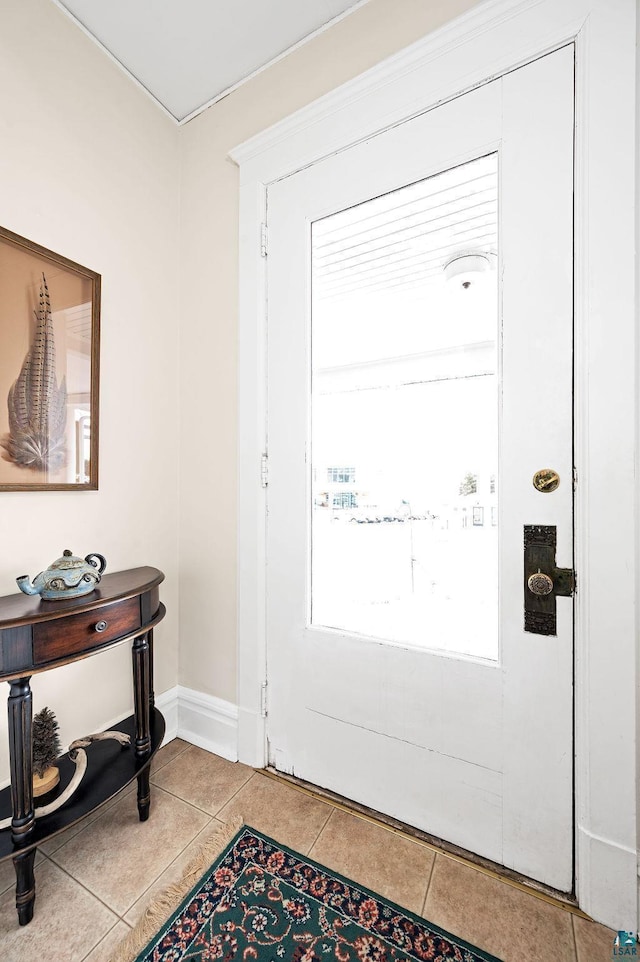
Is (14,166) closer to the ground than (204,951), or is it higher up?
higher up

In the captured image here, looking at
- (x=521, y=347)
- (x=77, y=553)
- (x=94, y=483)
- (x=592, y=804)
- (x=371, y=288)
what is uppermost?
(x=371, y=288)

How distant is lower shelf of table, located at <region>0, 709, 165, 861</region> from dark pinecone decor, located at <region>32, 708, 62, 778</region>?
0.09m

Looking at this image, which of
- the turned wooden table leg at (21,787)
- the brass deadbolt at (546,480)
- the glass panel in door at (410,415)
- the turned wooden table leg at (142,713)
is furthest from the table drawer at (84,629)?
the brass deadbolt at (546,480)

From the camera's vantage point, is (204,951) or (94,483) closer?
(204,951)

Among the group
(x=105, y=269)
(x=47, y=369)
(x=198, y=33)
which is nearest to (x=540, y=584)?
(x=47, y=369)

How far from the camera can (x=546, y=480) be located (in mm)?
1203

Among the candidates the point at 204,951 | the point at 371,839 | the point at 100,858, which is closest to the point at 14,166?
the point at 100,858

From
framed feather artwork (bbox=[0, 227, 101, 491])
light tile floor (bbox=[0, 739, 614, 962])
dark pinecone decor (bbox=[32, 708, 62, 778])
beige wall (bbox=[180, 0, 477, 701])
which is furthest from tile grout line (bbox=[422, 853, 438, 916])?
framed feather artwork (bbox=[0, 227, 101, 491])

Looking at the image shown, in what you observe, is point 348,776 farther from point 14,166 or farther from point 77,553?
point 14,166

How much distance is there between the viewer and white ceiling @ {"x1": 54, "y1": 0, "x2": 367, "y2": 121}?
1513mm

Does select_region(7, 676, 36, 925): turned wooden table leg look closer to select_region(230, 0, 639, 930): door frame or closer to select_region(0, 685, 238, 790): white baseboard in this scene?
select_region(0, 685, 238, 790): white baseboard

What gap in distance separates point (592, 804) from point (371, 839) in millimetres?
679

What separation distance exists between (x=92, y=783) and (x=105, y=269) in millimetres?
1814

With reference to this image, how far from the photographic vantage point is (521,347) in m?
1.24
